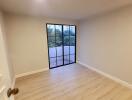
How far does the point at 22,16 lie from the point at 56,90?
99.0 inches

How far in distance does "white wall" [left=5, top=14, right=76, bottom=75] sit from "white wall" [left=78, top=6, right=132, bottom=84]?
55.6 inches

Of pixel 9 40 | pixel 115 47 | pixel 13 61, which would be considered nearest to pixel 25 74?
pixel 13 61

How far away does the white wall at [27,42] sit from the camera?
2.82 meters

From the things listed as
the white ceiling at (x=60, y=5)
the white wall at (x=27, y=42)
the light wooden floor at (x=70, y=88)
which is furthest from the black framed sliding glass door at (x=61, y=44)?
the white ceiling at (x=60, y=5)

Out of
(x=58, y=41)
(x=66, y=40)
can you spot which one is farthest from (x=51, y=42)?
(x=66, y=40)

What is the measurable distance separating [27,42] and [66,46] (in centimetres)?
172

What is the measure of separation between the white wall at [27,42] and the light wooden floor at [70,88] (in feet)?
1.62

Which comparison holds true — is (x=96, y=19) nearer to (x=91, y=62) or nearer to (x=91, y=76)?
(x=91, y=62)

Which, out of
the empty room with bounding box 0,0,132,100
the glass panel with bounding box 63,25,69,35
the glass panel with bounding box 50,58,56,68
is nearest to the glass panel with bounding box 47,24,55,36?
the empty room with bounding box 0,0,132,100

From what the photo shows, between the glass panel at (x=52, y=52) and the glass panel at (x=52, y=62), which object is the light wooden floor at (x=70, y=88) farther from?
the glass panel at (x=52, y=52)

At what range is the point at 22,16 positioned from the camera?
9.52ft

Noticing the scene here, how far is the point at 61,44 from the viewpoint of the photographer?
3.96m

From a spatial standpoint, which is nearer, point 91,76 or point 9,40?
point 9,40

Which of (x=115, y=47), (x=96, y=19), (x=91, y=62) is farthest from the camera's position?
(x=91, y=62)
